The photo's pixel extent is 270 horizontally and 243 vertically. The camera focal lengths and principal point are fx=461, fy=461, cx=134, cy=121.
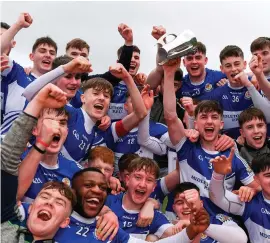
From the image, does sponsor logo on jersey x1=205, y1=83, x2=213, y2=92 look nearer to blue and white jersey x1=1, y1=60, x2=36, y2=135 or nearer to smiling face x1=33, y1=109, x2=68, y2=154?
blue and white jersey x1=1, y1=60, x2=36, y2=135

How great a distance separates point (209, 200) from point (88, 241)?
178 centimetres

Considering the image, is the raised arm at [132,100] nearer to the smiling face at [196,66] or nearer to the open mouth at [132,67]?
the open mouth at [132,67]

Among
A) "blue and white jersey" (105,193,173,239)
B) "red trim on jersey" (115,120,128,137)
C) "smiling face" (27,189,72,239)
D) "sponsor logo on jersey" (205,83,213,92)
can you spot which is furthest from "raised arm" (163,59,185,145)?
"smiling face" (27,189,72,239)

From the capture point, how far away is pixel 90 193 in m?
4.28

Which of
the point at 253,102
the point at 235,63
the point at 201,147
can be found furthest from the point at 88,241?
the point at 235,63

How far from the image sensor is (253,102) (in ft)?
20.8

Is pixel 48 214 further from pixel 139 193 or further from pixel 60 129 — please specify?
pixel 139 193

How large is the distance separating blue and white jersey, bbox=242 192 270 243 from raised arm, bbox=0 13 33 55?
3.25m

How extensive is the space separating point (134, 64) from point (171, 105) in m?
1.92

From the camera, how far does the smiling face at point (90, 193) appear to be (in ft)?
13.9

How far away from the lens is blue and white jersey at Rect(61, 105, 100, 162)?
5.32 metres

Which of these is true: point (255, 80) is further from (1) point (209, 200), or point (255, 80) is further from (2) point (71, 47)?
(2) point (71, 47)

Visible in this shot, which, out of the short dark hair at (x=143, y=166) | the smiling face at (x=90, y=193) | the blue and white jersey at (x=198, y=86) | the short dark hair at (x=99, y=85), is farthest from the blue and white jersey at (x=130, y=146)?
the smiling face at (x=90, y=193)

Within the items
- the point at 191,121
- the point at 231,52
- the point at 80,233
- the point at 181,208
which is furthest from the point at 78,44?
the point at 80,233
